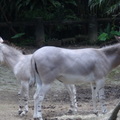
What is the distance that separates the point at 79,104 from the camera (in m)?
10.3

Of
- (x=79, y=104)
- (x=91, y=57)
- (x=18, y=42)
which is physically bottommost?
(x=18, y=42)

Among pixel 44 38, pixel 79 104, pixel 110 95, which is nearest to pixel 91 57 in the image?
pixel 79 104

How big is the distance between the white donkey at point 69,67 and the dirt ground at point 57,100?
574 millimetres

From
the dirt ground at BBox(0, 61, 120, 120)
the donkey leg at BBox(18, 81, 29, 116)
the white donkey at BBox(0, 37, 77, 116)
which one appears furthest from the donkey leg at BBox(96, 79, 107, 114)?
the donkey leg at BBox(18, 81, 29, 116)

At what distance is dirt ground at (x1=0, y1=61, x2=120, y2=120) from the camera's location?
29.3 feet

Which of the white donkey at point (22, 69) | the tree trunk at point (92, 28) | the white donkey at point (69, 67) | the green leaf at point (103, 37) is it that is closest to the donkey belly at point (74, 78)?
the white donkey at point (69, 67)

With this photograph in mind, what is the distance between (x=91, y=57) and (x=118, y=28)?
974 centimetres

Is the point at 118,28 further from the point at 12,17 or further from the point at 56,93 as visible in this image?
the point at 56,93

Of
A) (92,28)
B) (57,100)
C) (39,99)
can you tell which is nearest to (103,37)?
Result: (92,28)

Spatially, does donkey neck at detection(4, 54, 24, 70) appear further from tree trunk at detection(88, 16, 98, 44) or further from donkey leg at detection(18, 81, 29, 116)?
tree trunk at detection(88, 16, 98, 44)

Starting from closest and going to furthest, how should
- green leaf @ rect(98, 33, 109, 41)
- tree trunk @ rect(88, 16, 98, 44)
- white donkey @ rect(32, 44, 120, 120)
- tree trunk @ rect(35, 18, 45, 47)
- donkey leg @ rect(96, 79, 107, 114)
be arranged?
1. white donkey @ rect(32, 44, 120, 120)
2. donkey leg @ rect(96, 79, 107, 114)
3. green leaf @ rect(98, 33, 109, 41)
4. tree trunk @ rect(35, 18, 45, 47)
5. tree trunk @ rect(88, 16, 98, 44)

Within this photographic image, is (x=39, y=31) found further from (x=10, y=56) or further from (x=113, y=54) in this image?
(x=113, y=54)

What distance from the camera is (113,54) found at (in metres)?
9.20

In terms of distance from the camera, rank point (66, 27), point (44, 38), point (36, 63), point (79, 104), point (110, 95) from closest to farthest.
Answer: point (36, 63), point (79, 104), point (110, 95), point (44, 38), point (66, 27)
